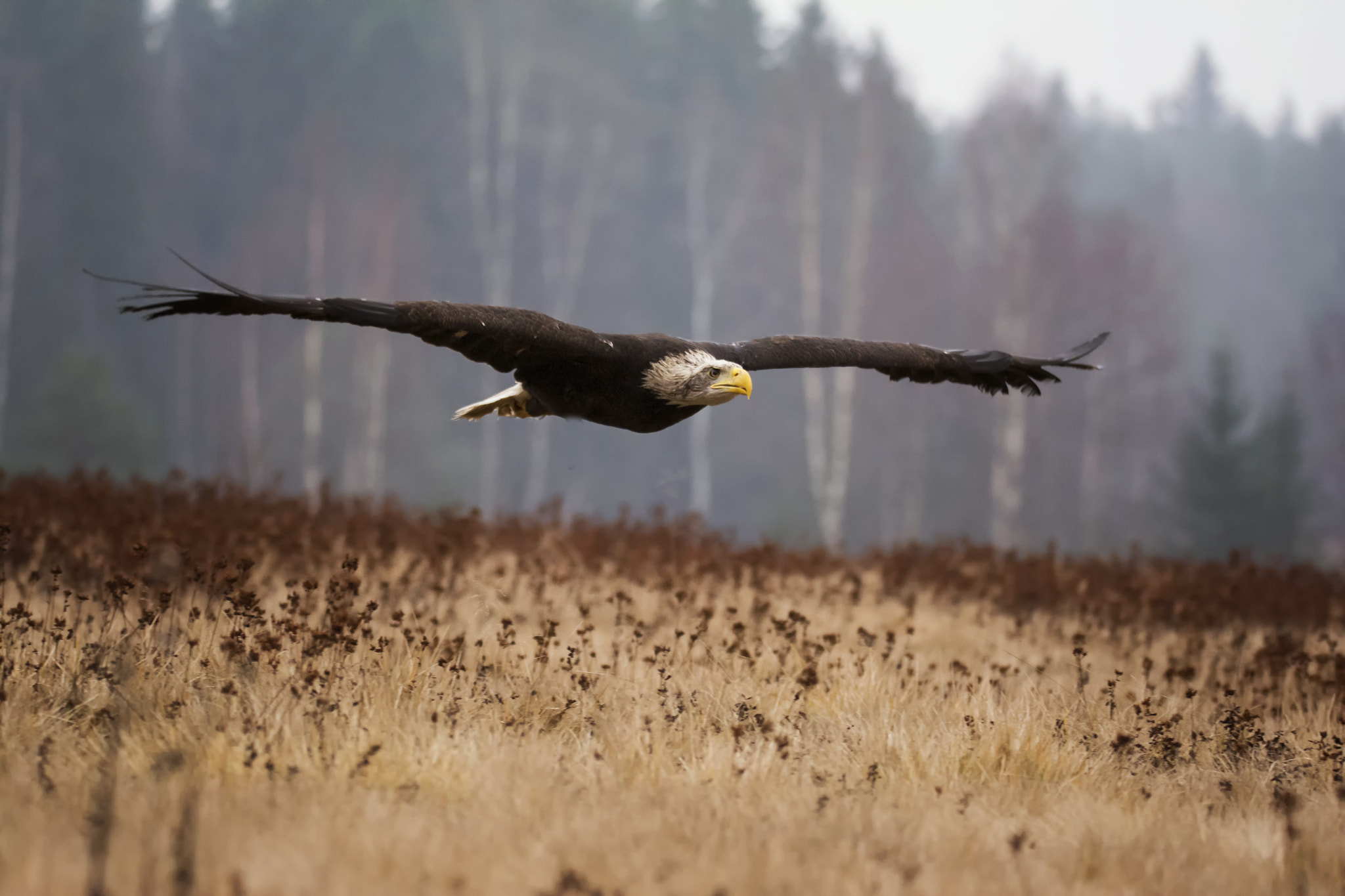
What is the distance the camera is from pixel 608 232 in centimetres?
3094

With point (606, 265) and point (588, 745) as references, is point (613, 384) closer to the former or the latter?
point (588, 745)

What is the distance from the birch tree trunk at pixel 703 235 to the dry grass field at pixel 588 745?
18550 millimetres

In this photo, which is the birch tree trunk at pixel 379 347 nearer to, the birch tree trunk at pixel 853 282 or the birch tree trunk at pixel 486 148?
the birch tree trunk at pixel 486 148

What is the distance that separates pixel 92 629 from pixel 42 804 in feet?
6.99

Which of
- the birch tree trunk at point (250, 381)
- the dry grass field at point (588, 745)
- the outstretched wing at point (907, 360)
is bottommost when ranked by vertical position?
the dry grass field at point (588, 745)

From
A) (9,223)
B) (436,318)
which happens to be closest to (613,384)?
(436,318)

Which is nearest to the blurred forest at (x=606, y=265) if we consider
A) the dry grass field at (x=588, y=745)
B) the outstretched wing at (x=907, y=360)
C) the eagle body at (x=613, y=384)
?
the outstretched wing at (x=907, y=360)

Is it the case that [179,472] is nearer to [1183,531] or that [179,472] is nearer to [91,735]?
[91,735]

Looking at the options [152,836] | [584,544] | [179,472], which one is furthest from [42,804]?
[179,472]

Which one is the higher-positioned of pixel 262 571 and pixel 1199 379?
pixel 1199 379

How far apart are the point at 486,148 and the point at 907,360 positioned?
25573 millimetres

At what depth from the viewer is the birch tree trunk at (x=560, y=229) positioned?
89.4 feet

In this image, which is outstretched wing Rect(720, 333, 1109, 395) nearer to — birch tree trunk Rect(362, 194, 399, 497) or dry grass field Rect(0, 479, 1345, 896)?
dry grass field Rect(0, 479, 1345, 896)

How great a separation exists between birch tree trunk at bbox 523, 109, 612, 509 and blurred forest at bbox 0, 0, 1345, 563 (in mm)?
127
